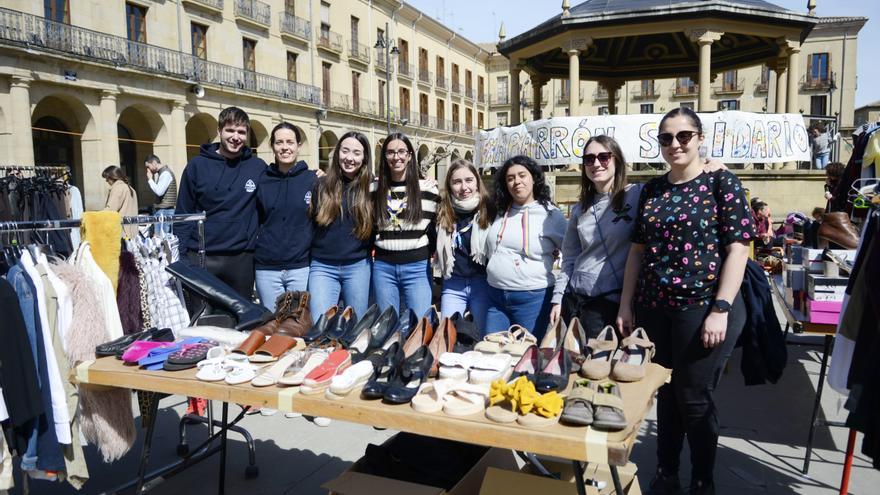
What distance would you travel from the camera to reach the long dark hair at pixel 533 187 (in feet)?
11.7

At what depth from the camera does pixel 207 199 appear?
3828 mm

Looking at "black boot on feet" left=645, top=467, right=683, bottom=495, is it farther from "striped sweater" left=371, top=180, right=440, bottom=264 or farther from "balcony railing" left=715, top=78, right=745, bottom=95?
"balcony railing" left=715, top=78, right=745, bottom=95

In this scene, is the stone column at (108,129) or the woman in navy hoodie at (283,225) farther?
the stone column at (108,129)

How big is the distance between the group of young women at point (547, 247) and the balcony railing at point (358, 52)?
29.4 meters

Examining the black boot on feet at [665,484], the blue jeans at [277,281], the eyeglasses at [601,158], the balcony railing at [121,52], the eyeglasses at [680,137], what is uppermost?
the balcony railing at [121,52]

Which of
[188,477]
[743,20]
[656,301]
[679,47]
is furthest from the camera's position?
[679,47]

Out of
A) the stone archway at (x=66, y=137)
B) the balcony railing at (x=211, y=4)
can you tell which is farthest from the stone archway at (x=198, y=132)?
the stone archway at (x=66, y=137)

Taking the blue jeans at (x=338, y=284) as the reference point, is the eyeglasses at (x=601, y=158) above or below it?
above

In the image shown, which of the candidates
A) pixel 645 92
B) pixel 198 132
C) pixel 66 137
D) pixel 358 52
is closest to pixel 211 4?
pixel 198 132

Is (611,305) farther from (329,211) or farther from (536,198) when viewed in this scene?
(329,211)

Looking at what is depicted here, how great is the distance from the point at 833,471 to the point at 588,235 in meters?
2.03

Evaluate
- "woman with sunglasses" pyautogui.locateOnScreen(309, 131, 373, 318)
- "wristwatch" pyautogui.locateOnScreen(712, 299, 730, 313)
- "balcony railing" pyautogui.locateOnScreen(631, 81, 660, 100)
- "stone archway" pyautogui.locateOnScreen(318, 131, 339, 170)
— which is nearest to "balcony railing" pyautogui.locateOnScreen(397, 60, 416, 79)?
"stone archway" pyautogui.locateOnScreen(318, 131, 339, 170)

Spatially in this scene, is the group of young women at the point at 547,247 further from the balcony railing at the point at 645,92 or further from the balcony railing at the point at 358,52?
the balcony railing at the point at 645,92

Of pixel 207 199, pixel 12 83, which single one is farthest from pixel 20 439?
pixel 12 83
